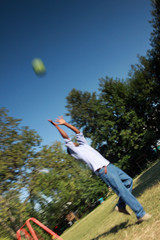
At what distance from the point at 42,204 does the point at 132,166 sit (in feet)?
62.5

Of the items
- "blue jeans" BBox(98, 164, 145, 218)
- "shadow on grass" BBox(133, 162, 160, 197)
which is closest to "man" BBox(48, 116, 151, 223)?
"blue jeans" BBox(98, 164, 145, 218)

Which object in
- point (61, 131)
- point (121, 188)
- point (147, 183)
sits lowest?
point (147, 183)

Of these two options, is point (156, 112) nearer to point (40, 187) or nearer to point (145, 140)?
point (145, 140)

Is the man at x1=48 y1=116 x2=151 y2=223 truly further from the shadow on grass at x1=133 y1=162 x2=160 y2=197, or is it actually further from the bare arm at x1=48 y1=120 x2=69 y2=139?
the shadow on grass at x1=133 y1=162 x2=160 y2=197

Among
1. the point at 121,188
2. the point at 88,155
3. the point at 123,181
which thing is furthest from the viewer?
the point at 123,181

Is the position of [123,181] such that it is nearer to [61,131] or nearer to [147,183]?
[61,131]

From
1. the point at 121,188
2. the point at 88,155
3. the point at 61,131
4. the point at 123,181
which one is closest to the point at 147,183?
the point at 123,181

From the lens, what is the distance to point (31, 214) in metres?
12.2

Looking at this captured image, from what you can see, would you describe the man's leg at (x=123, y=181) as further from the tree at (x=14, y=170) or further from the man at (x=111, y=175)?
the tree at (x=14, y=170)

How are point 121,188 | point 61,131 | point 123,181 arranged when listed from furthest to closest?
point 61,131 → point 123,181 → point 121,188

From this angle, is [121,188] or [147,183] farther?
[147,183]

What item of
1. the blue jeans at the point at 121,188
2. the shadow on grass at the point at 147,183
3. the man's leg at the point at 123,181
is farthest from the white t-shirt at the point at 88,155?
the shadow on grass at the point at 147,183

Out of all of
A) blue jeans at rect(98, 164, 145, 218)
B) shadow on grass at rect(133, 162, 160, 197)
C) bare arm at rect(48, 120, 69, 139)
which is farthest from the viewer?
shadow on grass at rect(133, 162, 160, 197)

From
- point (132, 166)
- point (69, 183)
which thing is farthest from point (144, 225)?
point (132, 166)
